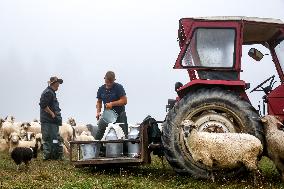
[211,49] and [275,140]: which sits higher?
[211,49]

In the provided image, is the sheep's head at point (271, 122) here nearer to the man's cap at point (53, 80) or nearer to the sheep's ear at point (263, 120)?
the sheep's ear at point (263, 120)

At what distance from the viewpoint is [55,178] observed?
8.75 metres

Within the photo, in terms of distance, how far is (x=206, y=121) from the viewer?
26.2 ft

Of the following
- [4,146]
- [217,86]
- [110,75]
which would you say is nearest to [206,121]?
[217,86]

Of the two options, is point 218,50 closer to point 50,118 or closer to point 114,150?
point 114,150

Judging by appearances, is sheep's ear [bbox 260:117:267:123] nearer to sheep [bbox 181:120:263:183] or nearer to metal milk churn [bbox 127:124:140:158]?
sheep [bbox 181:120:263:183]

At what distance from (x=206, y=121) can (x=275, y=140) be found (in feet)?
3.96

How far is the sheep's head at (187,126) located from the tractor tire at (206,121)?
33cm

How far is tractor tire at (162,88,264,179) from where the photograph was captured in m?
7.80

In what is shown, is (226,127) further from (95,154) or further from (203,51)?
(95,154)

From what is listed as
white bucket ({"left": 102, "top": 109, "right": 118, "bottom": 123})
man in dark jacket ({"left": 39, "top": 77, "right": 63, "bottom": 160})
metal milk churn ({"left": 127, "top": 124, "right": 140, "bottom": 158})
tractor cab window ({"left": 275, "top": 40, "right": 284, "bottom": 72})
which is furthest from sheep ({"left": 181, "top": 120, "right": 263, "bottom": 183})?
man in dark jacket ({"left": 39, "top": 77, "right": 63, "bottom": 160})

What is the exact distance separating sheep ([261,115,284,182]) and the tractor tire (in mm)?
112

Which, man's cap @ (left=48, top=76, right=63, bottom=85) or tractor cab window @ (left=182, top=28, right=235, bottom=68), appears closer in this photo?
tractor cab window @ (left=182, top=28, right=235, bottom=68)

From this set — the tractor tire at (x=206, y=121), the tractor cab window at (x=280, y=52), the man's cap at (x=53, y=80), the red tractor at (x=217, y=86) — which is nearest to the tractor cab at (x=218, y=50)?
the red tractor at (x=217, y=86)
